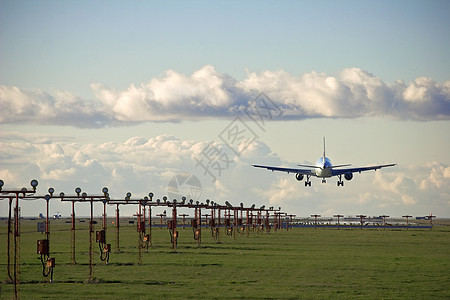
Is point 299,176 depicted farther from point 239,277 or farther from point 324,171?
point 239,277

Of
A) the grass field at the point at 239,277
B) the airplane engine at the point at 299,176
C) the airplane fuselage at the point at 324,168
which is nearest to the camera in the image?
the grass field at the point at 239,277

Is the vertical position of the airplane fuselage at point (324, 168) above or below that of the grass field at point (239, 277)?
above

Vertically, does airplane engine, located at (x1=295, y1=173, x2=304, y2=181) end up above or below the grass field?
above

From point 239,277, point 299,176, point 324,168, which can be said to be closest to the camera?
point 239,277

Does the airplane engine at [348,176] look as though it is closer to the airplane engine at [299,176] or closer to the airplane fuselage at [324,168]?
the airplane fuselage at [324,168]

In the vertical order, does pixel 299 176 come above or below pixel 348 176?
above

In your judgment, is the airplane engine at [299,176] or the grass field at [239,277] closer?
the grass field at [239,277]

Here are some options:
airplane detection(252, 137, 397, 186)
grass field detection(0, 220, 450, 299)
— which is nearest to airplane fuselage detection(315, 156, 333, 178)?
airplane detection(252, 137, 397, 186)

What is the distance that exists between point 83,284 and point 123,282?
247 cm

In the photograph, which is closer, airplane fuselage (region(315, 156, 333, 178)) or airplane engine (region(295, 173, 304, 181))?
airplane fuselage (region(315, 156, 333, 178))

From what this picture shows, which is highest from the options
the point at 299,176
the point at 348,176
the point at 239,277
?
the point at 299,176

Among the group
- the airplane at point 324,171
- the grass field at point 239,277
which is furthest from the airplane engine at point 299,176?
the grass field at point 239,277

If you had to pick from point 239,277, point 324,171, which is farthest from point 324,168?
point 239,277

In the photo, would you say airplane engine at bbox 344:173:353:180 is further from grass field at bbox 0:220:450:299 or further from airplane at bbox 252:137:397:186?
grass field at bbox 0:220:450:299
